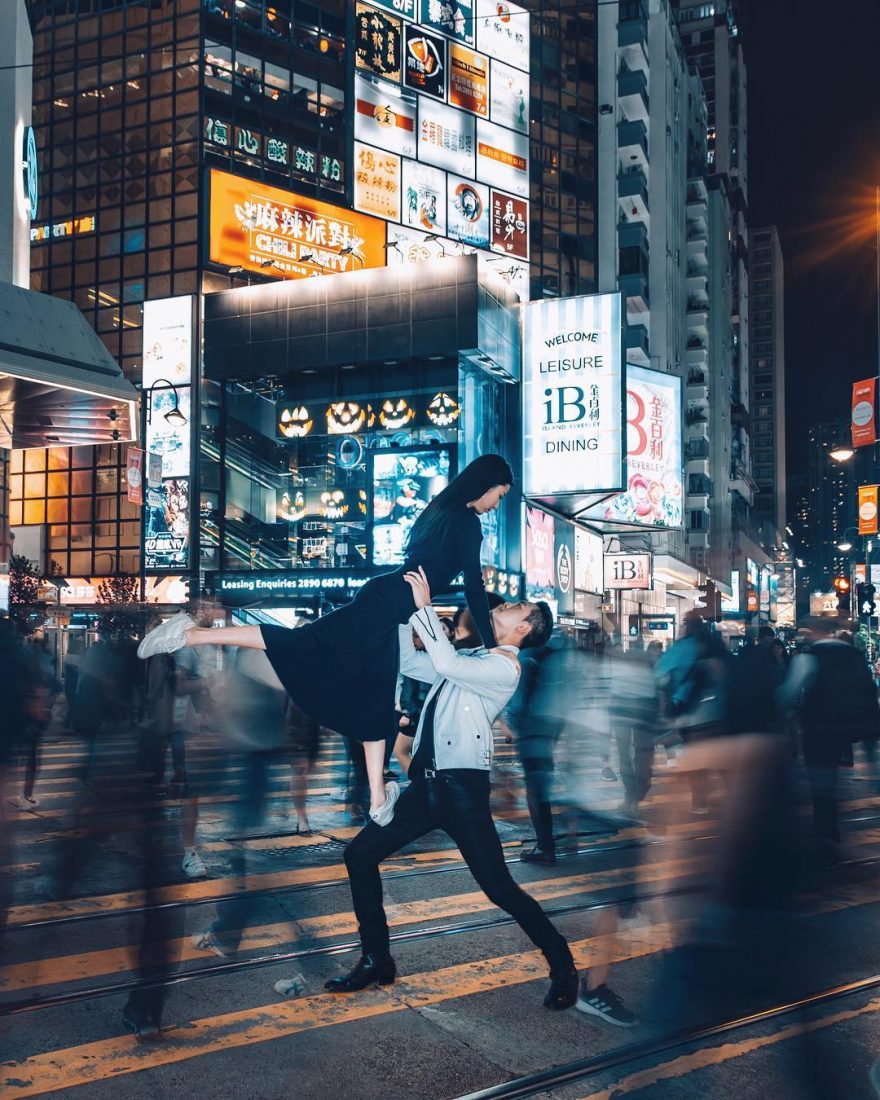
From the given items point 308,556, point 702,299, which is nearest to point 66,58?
point 308,556

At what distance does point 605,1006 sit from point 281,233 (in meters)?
43.7

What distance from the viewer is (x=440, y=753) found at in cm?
500

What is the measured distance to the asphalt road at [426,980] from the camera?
4.51 metres

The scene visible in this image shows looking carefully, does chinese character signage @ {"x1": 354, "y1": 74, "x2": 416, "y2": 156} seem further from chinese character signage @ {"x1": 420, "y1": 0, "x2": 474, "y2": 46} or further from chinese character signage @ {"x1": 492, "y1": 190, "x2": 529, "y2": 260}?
chinese character signage @ {"x1": 492, "y1": 190, "x2": 529, "y2": 260}

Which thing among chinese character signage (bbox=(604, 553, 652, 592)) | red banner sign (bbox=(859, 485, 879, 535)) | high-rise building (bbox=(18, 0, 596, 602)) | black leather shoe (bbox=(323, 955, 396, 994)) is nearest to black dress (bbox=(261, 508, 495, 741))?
black leather shoe (bbox=(323, 955, 396, 994))

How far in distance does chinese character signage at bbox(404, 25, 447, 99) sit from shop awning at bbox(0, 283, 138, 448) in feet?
112

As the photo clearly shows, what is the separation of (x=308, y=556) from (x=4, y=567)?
16921 mm

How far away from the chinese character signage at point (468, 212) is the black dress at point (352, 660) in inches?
1923

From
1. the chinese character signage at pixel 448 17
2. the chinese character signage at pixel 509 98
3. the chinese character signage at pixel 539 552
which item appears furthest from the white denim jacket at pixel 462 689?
the chinese character signage at pixel 509 98

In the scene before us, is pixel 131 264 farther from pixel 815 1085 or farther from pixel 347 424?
pixel 815 1085

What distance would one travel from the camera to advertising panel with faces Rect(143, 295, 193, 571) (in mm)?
42125

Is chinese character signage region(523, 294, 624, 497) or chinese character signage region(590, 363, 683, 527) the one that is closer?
chinese character signage region(523, 294, 624, 497)

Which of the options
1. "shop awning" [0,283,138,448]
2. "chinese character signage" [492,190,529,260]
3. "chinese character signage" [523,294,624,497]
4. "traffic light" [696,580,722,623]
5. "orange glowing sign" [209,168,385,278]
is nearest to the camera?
"traffic light" [696,580,722,623]

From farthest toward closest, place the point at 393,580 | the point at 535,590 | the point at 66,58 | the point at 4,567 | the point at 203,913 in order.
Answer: the point at 66,58 < the point at 535,590 < the point at 4,567 < the point at 203,913 < the point at 393,580
